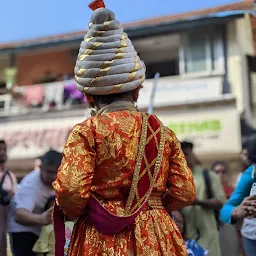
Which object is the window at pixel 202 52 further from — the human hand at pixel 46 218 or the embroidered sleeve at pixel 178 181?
the embroidered sleeve at pixel 178 181

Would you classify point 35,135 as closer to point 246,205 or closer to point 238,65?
point 238,65

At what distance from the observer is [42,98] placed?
66.9 feet

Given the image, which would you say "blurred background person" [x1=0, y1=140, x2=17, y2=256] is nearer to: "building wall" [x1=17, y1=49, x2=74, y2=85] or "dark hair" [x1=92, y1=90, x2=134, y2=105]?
"dark hair" [x1=92, y1=90, x2=134, y2=105]

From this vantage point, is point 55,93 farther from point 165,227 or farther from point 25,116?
point 165,227

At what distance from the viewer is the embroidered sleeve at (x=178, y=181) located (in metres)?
2.94

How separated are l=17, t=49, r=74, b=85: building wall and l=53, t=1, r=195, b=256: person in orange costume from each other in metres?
18.2

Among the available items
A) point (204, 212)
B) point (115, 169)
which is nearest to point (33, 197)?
point (204, 212)

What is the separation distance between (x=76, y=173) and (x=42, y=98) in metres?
18.1

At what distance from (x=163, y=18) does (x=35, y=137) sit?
6.54m

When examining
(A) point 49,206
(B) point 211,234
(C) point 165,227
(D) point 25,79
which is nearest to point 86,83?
(C) point 165,227

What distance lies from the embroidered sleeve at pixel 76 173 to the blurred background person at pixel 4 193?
2697mm

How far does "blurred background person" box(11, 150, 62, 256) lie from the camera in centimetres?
478

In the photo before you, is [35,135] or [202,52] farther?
[35,135]

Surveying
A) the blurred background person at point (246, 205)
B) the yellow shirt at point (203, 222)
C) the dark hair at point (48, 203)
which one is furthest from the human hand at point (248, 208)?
the dark hair at point (48, 203)
